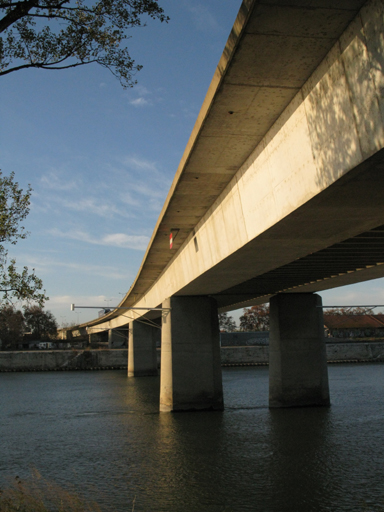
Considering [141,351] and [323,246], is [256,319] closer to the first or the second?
[141,351]

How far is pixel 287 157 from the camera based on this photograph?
37.4ft

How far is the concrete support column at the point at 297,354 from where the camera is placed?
3091 centimetres

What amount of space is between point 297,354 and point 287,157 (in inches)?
864

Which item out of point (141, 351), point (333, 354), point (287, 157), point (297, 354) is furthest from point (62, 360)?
point (287, 157)

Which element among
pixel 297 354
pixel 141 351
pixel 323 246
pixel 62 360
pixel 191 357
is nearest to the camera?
pixel 323 246

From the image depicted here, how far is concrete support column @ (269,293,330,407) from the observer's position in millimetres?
30906

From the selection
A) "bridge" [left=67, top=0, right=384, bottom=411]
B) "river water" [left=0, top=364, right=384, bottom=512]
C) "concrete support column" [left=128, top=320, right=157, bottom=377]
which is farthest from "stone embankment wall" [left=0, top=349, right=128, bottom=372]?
"bridge" [left=67, top=0, right=384, bottom=411]

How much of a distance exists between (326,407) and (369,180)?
24.6m

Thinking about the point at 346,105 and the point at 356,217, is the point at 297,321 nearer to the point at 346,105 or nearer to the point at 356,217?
the point at 356,217

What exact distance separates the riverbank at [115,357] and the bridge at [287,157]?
2701 inches

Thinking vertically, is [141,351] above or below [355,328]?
below

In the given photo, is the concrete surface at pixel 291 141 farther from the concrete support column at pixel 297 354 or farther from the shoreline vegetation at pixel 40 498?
the concrete support column at pixel 297 354

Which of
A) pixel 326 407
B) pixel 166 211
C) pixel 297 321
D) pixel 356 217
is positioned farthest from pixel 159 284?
pixel 356 217

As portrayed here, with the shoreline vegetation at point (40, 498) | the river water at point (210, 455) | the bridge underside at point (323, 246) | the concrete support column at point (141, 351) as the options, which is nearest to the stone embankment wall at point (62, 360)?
the concrete support column at point (141, 351)
